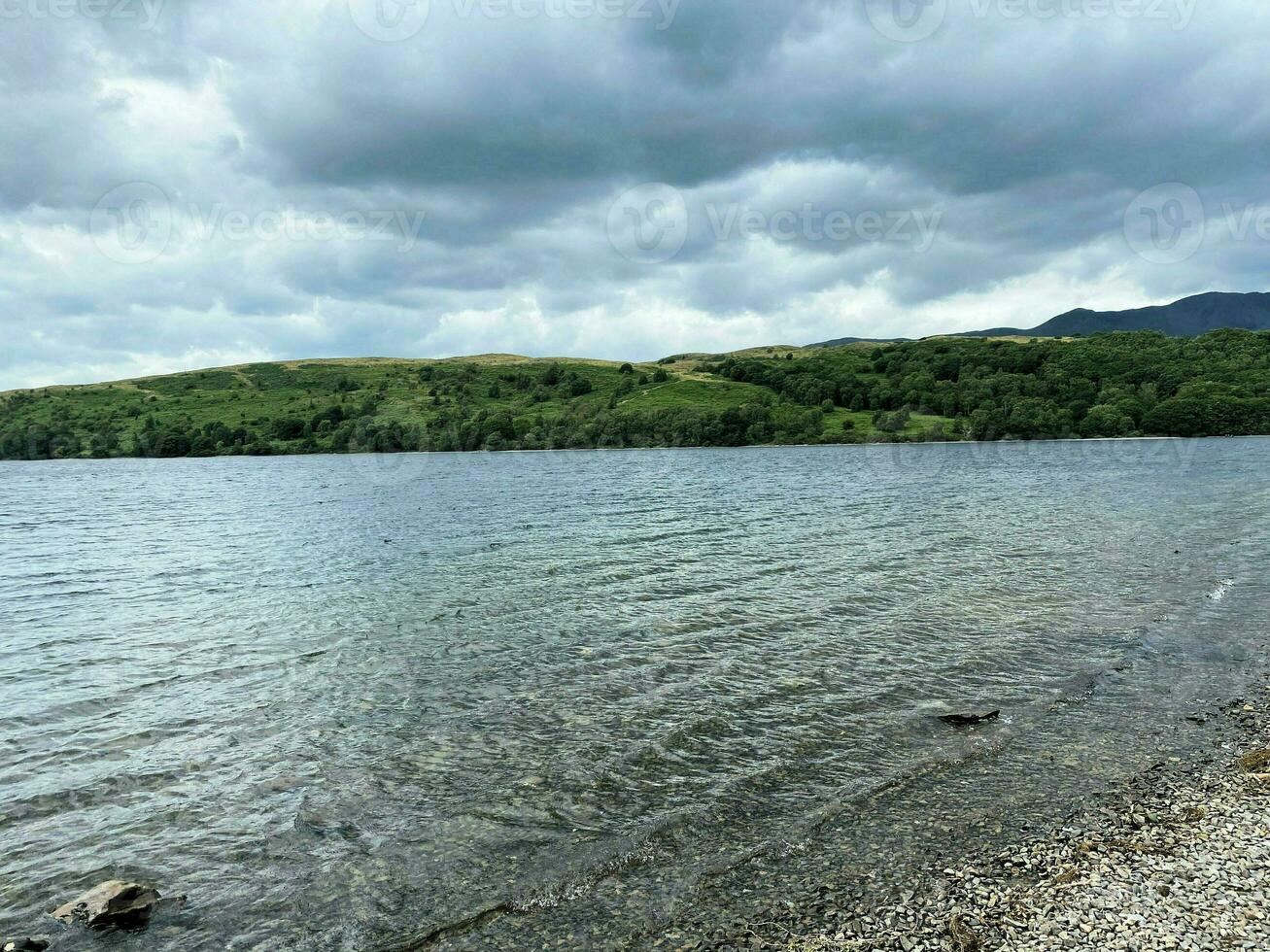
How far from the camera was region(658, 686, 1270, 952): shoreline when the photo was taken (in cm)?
836

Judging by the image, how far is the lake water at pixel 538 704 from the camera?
10641 millimetres

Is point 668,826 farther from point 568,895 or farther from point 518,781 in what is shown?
point 518,781

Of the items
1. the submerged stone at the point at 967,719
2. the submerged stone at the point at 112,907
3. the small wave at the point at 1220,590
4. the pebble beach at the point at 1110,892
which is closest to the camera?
the pebble beach at the point at 1110,892

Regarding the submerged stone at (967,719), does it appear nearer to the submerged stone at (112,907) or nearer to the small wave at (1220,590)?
the submerged stone at (112,907)

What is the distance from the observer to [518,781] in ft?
44.6

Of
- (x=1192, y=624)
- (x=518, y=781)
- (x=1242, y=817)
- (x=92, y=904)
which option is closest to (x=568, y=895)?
(x=518, y=781)

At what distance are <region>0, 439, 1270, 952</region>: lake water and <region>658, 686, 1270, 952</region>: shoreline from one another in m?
1.33

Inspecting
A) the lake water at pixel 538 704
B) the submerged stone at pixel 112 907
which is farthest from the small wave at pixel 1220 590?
the submerged stone at pixel 112 907

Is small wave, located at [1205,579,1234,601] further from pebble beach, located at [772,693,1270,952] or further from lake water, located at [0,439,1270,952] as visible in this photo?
pebble beach, located at [772,693,1270,952]

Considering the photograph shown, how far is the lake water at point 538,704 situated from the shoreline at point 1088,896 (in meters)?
1.33

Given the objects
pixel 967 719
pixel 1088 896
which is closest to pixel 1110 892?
pixel 1088 896

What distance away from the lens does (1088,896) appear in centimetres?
916

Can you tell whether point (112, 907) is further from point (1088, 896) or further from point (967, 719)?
point (967, 719)

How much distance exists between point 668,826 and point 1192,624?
2059 cm
